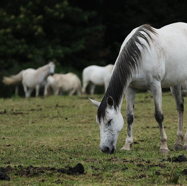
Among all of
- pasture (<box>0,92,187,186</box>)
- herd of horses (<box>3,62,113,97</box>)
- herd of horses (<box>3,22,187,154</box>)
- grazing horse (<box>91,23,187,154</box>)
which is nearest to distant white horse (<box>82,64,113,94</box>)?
herd of horses (<box>3,62,113,97</box>)

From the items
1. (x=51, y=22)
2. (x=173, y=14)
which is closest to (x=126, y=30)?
(x=173, y=14)

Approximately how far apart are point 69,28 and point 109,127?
2314 cm

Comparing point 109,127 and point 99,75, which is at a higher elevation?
point 99,75

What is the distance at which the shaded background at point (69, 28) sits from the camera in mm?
25866

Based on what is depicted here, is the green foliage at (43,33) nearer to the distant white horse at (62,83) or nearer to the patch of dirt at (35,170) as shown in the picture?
the distant white horse at (62,83)

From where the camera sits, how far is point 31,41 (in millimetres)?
27922

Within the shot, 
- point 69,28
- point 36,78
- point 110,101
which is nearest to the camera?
point 110,101

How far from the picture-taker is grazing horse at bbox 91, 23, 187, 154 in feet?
18.0

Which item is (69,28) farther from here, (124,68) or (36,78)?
(124,68)

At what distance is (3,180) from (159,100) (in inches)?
103

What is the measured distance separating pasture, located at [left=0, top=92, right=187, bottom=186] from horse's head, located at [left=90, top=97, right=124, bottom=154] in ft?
0.46

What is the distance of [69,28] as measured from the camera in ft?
92.0

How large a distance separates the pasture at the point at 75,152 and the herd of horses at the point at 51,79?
28.2ft

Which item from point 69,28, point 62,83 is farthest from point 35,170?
point 69,28
